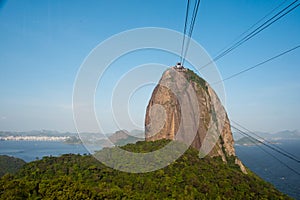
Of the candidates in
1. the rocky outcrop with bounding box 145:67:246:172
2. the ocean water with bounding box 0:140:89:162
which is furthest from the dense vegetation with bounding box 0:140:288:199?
the ocean water with bounding box 0:140:89:162

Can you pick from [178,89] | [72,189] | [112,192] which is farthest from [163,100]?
[72,189]

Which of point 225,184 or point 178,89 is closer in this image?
point 225,184

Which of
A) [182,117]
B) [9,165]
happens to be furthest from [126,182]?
[9,165]

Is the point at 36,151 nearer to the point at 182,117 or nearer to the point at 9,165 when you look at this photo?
the point at 9,165

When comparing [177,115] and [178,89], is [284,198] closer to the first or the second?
[177,115]

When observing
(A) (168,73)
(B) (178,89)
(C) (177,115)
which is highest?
(A) (168,73)

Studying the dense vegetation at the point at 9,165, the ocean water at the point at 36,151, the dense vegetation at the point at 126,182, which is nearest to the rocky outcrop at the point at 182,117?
the dense vegetation at the point at 126,182
